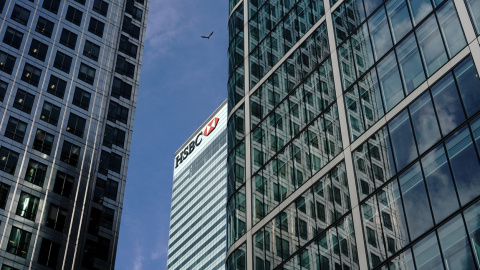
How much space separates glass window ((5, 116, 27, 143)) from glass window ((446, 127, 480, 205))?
54.4 meters

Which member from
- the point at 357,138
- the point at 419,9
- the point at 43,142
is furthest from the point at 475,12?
the point at 43,142

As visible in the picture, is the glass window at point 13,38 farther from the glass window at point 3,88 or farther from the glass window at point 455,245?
A: the glass window at point 455,245

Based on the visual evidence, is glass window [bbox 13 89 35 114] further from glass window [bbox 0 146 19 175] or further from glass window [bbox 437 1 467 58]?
glass window [bbox 437 1 467 58]

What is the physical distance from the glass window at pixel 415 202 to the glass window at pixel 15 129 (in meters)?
51.5

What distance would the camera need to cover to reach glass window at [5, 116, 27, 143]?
78.4m

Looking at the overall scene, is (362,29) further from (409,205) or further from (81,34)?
(81,34)

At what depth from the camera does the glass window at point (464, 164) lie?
34.4 metres

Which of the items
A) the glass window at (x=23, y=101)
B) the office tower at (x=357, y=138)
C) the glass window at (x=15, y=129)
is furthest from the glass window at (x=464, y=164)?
the glass window at (x=23, y=101)

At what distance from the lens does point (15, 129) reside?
7906 cm

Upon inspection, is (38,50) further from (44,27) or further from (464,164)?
(464,164)

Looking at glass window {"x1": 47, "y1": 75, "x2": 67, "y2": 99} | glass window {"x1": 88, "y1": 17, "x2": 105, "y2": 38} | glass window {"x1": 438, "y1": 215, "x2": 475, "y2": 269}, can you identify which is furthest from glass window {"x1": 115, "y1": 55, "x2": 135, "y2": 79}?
glass window {"x1": 438, "y1": 215, "x2": 475, "y2": 269}

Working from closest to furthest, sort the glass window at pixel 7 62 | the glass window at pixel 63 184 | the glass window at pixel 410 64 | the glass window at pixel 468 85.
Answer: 1. the glass window at pixel 468 85
2. the glass window at pixel 410 64
3. the glass window at pixel 63 184
4. the glass window at pixel 7 62

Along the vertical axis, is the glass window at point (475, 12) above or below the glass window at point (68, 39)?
below

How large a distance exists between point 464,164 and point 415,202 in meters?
3.60
